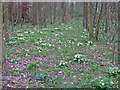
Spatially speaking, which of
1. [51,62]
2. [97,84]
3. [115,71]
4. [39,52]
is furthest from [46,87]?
[39,52]

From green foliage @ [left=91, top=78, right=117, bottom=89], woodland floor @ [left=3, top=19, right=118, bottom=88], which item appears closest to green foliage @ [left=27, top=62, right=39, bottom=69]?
woodland floor @ [left=3, top=19, right=118, bottom=88]

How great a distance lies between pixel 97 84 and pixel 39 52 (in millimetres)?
4396

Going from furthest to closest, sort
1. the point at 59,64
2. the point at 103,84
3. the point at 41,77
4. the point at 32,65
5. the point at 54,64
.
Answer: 1. the point at 54,64
2. the point at 59,64
3. the point at 32,65
4. the point at 41,77
5. the point at 103,84

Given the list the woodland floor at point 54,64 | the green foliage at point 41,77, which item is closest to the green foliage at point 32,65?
the woodland floor at point 54,64

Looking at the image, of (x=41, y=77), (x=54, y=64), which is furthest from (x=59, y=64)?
A: (x=41, y=77)

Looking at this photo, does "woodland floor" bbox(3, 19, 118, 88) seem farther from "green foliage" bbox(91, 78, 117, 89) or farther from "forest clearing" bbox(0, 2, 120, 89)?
"green foliage" bbox(91, 78, 117, 89)

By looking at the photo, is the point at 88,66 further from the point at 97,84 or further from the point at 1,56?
the point at 1,56

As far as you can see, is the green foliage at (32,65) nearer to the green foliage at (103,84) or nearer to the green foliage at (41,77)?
the green foliage at (41,77)

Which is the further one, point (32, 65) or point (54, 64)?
point (54, 64)

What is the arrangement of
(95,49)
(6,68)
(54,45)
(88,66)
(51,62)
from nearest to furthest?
(6,68), (88,66), (51,62), (95,49), (54,45)

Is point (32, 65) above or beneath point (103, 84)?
above

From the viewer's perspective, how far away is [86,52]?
8.91m

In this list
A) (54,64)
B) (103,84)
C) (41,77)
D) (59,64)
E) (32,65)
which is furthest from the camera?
(54,64)

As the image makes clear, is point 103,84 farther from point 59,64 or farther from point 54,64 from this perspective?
point 54,64
